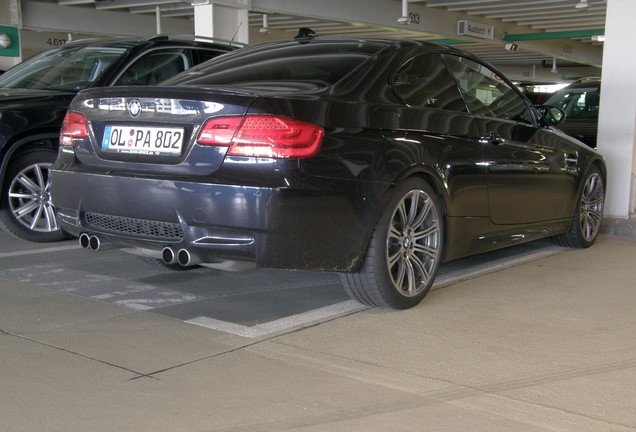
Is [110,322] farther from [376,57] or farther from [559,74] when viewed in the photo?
[559,74]

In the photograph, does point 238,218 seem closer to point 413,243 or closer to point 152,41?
point 413,243

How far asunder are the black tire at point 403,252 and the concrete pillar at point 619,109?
380 cm

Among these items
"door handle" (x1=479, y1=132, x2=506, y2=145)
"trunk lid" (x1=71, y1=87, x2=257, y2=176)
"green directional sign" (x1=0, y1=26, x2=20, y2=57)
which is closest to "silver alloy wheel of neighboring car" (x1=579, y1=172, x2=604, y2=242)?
"door handle" (x1=479, y1=132, x2=506, y2=145)

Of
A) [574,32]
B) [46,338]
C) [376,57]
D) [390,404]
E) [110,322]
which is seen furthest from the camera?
[574,32]

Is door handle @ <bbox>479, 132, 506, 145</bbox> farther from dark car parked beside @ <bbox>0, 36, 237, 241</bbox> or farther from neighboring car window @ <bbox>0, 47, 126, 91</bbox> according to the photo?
neighboring car window @ <bbox>0, 47, 126, 91</bbox>

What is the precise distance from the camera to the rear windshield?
4117mm

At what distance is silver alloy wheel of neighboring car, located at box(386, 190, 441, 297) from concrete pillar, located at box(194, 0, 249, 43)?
6120 mm

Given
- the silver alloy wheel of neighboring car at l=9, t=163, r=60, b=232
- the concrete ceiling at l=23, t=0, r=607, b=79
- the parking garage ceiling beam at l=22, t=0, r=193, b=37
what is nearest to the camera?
the silver alloy wheel of neighboring car at l=9, t=163, r=60, b=232

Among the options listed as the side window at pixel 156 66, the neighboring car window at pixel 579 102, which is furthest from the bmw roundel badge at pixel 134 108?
the neighboring car window at pixel 579 102

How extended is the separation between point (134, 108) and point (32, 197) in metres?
2.55

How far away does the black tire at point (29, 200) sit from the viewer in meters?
5.87

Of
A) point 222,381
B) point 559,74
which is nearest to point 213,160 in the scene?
point 222,381

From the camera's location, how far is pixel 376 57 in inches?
169

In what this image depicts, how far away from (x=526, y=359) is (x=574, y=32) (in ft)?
67.4
